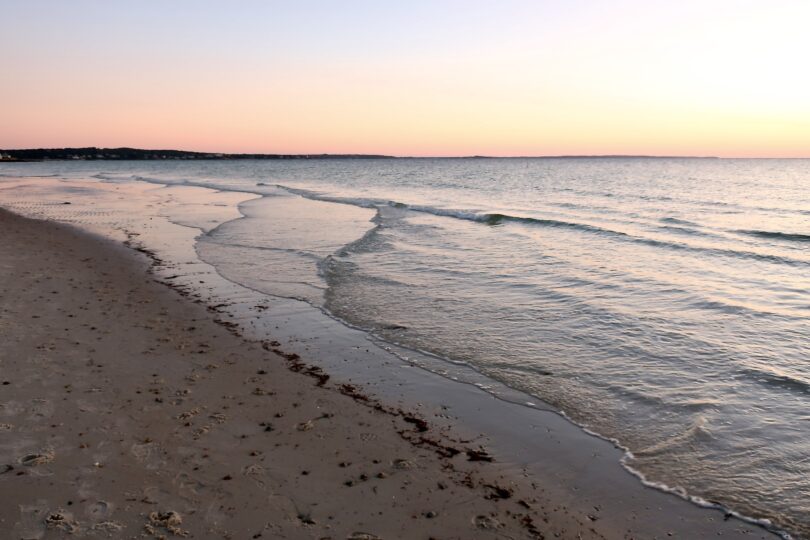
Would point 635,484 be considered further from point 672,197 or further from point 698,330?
point 672,197

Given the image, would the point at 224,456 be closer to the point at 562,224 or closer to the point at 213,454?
the point at 213,454

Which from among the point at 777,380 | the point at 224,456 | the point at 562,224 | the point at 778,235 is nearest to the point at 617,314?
the point at 777,380

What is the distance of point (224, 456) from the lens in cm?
559

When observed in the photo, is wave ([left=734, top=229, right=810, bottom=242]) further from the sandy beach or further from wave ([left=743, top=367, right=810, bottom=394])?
the sandy beach

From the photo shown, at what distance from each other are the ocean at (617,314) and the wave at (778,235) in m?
0.12

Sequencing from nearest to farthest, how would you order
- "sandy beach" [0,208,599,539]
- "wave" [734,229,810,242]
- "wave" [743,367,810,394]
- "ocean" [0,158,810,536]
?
"sandy beach" [0,208,599,539], "ocean" [0,158,810,536], "wave" [743,367,810,394], "wave" [734,229,810,242]

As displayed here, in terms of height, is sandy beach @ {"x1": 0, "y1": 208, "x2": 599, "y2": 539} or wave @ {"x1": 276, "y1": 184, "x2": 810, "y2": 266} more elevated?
wave @ {"x1": 276, "y1": 184, "x2": 810, "y2": 266}

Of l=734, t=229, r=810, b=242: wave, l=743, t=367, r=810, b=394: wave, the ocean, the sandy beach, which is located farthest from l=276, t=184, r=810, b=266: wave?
the sandy beach

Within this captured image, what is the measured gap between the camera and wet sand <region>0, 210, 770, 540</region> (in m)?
4.62

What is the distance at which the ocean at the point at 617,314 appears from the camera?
6.48m

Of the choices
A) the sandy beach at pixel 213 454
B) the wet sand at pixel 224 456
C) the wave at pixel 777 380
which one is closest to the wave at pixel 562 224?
the wave at pixel 777 380

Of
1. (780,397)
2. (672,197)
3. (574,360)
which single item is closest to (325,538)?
A: (574,360)

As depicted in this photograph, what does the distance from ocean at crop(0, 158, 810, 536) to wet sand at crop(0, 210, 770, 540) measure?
5.07 feet

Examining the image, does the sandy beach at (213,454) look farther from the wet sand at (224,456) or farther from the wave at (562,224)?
the wave at (562,224)
